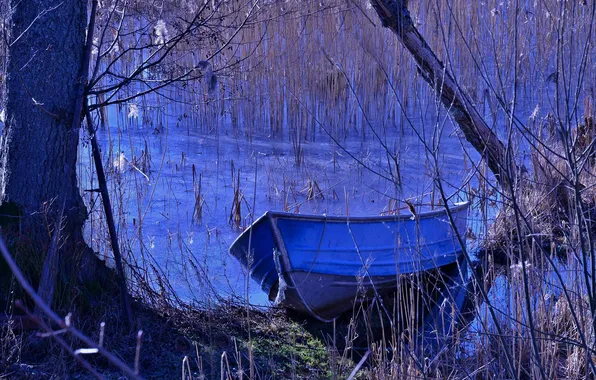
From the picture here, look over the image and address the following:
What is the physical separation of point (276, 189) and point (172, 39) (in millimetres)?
2029

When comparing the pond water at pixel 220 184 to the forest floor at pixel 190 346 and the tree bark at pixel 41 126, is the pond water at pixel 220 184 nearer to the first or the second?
the forest floor at pixel 190 346

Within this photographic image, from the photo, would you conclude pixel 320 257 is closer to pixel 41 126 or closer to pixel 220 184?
pixel 41 126

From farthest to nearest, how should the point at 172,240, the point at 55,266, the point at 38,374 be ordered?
the point at 172,240, the point at 55,266, the point at 38,374

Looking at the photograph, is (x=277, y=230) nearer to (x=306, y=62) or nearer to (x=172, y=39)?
(x=172, y=39)

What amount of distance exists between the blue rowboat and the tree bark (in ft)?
2.83

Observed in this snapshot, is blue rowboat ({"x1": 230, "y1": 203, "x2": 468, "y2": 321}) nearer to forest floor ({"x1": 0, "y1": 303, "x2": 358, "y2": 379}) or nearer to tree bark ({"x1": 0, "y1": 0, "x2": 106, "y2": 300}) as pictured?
forest floor ({"x1": 0, "y1": 303, "x2": 358, "y2": 379})

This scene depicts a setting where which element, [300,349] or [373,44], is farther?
[373,44]

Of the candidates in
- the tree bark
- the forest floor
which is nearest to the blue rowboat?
the forest floor

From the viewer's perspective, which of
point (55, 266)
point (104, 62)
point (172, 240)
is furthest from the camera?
point (104, 62)

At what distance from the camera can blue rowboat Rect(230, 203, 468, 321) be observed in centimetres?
336

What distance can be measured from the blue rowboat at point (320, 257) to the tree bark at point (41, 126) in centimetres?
86

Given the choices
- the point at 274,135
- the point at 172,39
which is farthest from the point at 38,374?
the point at 274,135

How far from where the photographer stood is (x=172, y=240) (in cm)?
418

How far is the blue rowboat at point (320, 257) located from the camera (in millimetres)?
3359
